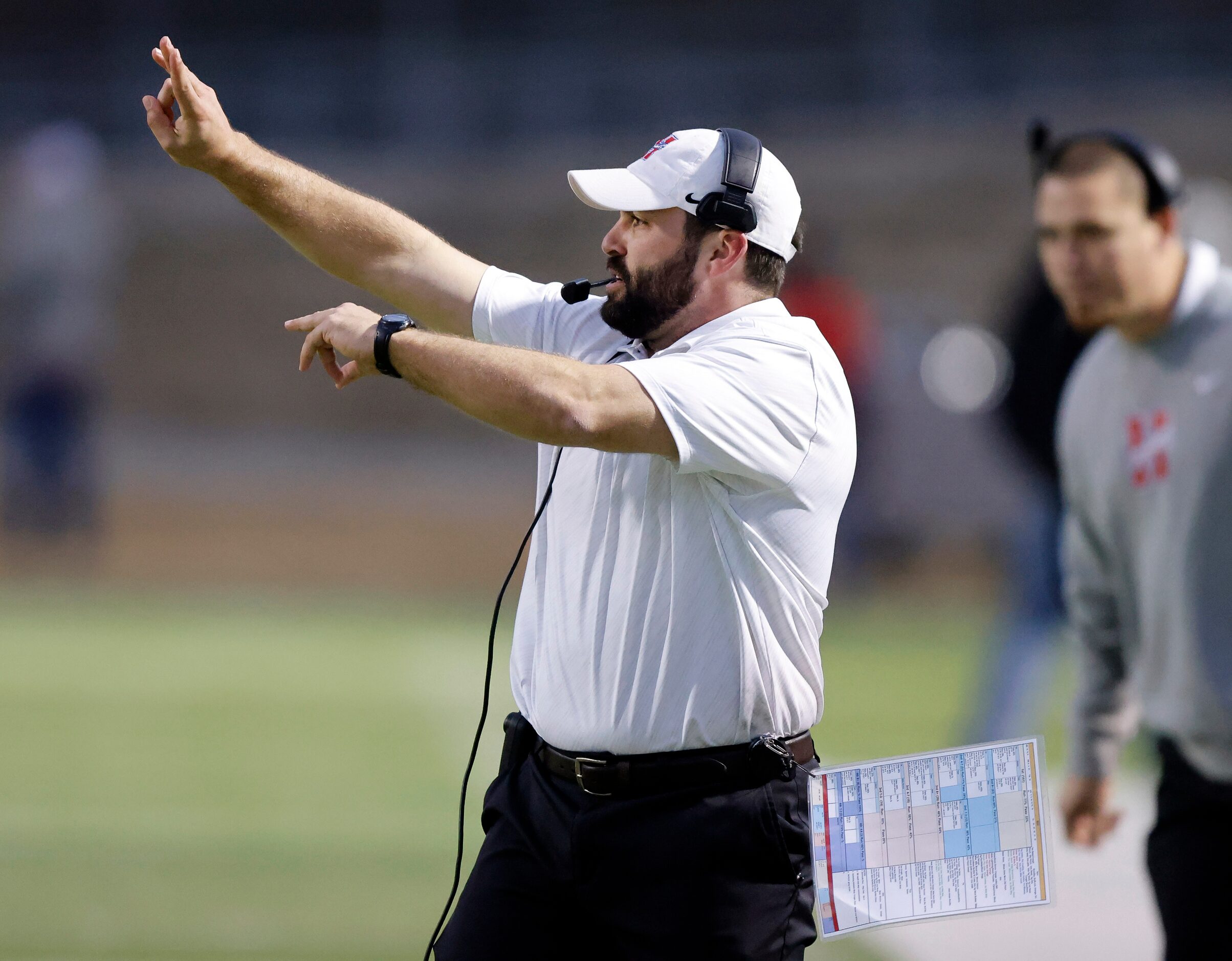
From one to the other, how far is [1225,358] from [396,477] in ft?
64.8

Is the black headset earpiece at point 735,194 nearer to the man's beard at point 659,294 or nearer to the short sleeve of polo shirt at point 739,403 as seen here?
the man's beard at point 659,294

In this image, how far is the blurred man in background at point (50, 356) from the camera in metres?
15.9

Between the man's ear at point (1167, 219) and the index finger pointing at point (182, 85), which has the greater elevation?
the index finger pointing at point (182, 85)

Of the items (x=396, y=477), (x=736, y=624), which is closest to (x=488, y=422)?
(x=736, y=624)

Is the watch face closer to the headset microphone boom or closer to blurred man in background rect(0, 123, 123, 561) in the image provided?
the headset microphone boom

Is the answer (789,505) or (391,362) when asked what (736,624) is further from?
(391,362)

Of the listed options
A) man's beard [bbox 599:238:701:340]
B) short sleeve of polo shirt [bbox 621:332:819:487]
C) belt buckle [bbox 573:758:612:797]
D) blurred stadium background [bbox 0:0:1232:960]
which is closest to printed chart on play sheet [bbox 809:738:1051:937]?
belt buckle [bbox 573:758:612:797]

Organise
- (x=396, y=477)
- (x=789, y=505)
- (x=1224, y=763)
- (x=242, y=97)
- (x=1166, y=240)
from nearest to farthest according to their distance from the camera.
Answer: (x=789, y=505)
(x=1224, y=763)
(x=1166, y=240)
(x=396, y=477)
(x=242, y=97)

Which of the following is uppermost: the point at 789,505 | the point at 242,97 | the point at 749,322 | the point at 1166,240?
the point at 242,97

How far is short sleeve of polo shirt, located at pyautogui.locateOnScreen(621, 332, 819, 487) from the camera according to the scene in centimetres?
301

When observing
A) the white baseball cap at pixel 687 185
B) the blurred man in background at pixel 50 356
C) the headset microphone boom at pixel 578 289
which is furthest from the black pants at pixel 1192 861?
the blurred man in background at pixel 50 356

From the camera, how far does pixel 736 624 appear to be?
3117mm

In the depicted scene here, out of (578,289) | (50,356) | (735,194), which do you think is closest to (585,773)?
(578,289)

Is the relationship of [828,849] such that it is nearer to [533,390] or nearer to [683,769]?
[683,769]
